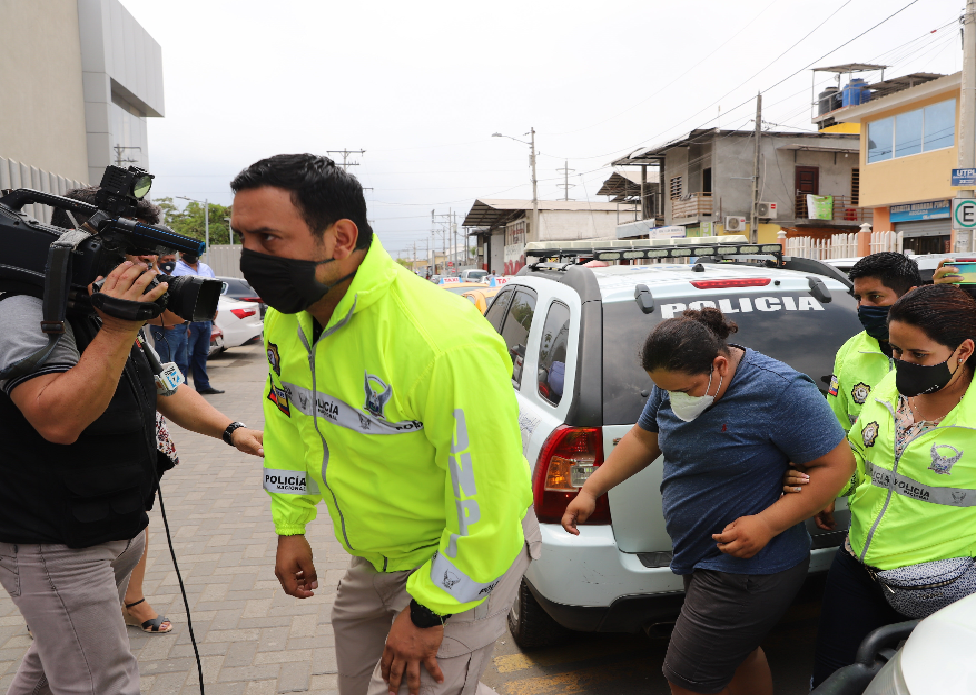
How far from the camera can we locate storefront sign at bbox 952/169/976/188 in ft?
37.3

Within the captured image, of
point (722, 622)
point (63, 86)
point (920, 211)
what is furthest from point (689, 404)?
point (920, 211)

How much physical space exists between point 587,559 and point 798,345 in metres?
1.41

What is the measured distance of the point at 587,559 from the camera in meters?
2.76

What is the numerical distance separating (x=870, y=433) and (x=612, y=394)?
0.92m

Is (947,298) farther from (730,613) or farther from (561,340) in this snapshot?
(561,340)

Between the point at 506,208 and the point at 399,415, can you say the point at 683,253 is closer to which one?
the point at 399,415

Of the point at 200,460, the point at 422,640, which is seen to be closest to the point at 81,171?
the point at 200,460

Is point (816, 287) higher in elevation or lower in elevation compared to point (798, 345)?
higher

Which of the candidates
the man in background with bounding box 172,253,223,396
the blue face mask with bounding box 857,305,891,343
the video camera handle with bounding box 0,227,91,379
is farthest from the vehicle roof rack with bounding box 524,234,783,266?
the man in background with bounding box 172,253,223,396

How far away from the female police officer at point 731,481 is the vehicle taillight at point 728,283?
89cm

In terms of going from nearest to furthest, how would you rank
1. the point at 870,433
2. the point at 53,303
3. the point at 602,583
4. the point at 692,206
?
the point at 53,303, the point at 870,433, the point at 602,583, the point at 692,206

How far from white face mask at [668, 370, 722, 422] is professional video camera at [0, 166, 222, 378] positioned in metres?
1.45

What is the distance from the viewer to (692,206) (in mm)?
35250

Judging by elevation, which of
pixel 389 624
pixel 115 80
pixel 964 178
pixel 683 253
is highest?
pixel 115 80
